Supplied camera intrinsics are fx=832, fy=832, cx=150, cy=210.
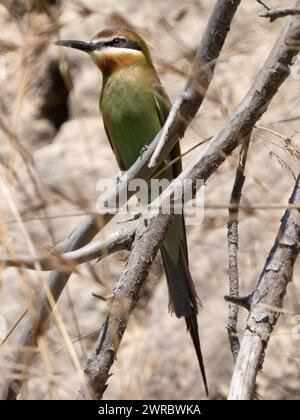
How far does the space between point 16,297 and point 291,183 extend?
1.06m

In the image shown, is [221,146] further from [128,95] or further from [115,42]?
[115,42]

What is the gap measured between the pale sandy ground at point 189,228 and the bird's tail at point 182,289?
7.4 inches

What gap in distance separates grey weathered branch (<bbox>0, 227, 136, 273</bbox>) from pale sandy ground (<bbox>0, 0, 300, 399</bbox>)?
646mm

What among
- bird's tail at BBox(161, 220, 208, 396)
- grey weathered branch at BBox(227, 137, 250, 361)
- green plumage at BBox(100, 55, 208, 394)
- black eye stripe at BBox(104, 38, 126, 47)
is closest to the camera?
grey weathered branch at BBox(227, 137, 250, 361)

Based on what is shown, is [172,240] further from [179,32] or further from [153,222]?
[179,32]

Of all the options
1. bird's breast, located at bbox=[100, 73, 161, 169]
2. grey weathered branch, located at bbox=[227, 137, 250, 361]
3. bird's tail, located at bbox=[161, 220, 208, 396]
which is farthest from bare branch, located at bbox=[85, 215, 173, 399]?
bird's breast, located at bbox=[100, 73, 161, 169]

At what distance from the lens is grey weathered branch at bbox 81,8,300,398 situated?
1484 millimetres

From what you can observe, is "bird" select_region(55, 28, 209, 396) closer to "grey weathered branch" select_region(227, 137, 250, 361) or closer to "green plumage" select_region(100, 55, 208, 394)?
"green plumage" select_region(100, 55, 208, 394)

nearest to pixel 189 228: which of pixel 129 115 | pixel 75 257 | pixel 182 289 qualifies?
pixel 129 115

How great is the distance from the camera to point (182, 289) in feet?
6.97

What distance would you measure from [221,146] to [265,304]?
0.99 feet

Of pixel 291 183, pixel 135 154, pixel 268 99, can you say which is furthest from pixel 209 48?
pixel 291 183
